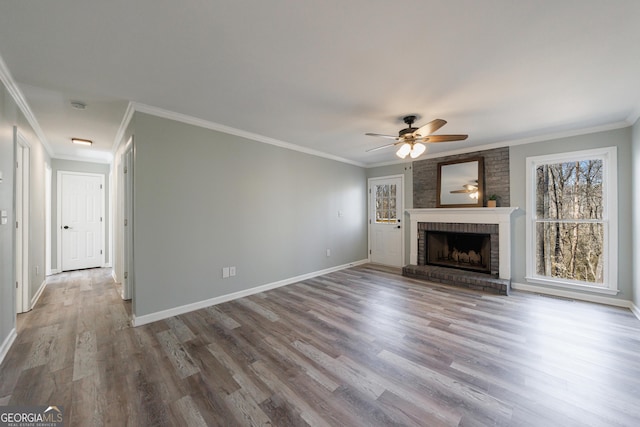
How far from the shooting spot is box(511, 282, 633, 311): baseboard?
336 centimetres

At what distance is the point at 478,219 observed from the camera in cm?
445

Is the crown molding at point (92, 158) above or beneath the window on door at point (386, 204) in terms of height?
above

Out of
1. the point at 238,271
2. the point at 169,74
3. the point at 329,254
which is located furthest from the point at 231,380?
the point at 329,254

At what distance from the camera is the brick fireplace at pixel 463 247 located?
4176mm

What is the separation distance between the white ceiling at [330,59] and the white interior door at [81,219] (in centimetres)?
260

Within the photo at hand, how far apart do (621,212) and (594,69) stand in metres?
2.49

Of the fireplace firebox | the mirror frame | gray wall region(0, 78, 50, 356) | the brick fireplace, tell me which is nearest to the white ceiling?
gray wall region(0, 78, 50, 356)

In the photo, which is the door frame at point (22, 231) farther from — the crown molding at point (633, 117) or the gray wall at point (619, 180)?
the crown molding at point (633, 117)

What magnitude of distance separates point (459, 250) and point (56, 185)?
8.49m

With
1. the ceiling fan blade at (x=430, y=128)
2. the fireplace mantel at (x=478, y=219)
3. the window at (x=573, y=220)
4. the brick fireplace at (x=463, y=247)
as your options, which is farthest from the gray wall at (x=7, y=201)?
the window at (x=573, y=220)

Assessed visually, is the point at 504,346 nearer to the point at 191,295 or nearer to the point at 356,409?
the point at 356,409

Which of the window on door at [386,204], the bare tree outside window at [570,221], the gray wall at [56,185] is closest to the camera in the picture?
the bare tree outside window at [570,221]

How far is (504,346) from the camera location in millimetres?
2346

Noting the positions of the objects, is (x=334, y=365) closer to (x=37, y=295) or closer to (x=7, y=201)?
(x=7, y=201)
